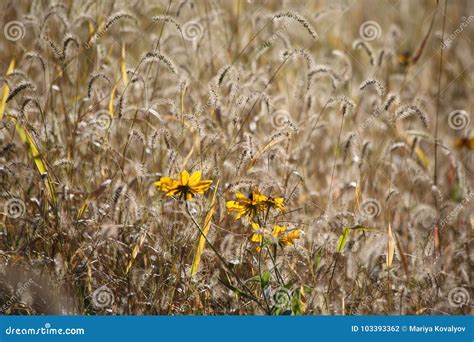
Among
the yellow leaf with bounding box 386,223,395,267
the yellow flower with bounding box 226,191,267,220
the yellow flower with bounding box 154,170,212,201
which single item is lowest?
the yellow leaf with bounding box 386,223,395,267

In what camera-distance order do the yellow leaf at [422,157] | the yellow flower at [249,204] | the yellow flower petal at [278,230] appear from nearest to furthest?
the yellow flower at [249,204] → the yellow flower petal at [278,230] → the yellow leaf at [422,157]

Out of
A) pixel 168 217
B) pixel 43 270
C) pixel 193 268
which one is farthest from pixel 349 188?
pixel 43 270

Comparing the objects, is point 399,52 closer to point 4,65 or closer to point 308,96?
point 308,96

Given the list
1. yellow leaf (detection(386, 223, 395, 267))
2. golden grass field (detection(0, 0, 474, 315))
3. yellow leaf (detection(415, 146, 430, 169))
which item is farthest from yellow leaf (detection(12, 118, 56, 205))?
yellow leaf (detection(415, 146, 430, 169))

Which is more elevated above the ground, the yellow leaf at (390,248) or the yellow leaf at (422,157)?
the yellow leaf at (422,157)

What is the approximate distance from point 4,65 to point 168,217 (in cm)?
116

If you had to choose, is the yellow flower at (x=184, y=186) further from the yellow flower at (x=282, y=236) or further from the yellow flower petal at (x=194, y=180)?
the yellow flower at (x=282, y=236)

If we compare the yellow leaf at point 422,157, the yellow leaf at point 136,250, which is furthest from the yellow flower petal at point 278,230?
the yellow leaf at point 422,157

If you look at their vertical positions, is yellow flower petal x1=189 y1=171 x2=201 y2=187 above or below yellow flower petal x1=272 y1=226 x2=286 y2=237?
above

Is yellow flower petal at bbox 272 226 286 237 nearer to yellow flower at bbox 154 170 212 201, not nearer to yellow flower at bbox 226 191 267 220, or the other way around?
yellow flower at bbox 226 191 267 220

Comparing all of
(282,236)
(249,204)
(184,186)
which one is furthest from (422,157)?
(184,186)

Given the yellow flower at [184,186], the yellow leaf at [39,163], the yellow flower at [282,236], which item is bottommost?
the yellow flower at [282,236]

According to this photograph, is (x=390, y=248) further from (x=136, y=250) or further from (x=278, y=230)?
(x=136, y=250)

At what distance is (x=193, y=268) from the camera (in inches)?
88.4
